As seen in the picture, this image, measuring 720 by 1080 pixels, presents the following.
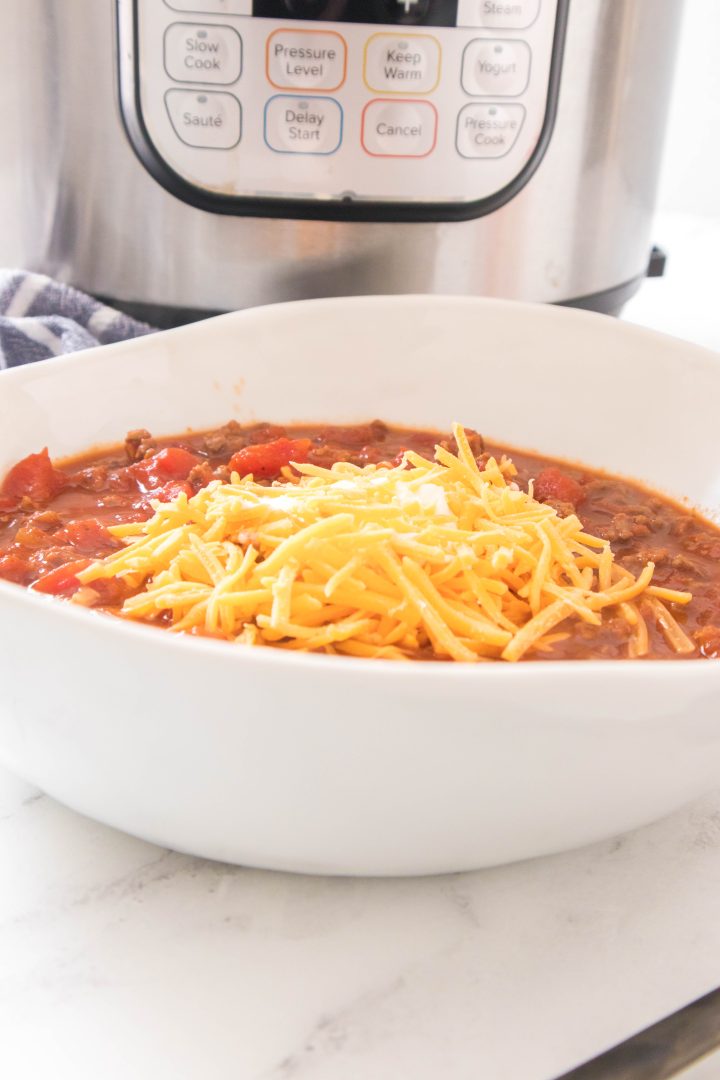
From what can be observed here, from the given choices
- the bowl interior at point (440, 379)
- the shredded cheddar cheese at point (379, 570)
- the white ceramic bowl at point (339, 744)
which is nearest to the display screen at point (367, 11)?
the bowl interior at point (440, 379)

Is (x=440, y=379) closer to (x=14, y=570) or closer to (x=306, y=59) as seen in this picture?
(x=306, y=59)

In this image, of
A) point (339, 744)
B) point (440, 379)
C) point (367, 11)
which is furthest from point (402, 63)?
point (339, 744)

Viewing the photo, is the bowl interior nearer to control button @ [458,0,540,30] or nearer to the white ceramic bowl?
control button @ [458,0,540,30]

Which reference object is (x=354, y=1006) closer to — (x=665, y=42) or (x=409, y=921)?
(x=409, y=921)

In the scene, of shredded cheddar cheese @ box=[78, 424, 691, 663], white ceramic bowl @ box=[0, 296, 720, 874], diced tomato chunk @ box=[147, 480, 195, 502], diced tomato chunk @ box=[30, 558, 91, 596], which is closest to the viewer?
white ceramic bowl @ box=[0, 296, 720, 874]

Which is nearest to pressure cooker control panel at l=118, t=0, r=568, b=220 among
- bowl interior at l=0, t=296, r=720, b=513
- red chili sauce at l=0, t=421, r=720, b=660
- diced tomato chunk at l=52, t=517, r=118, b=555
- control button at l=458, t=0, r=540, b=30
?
control button at l=458, t=0, r=540, b=30
